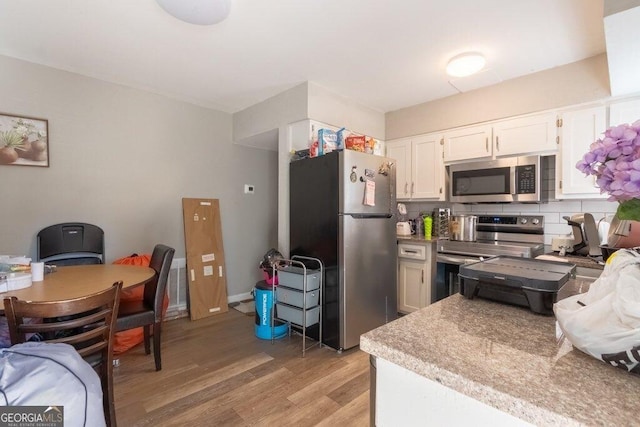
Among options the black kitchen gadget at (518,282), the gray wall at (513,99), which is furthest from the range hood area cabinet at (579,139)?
the black kitchen gadget at (518,282)

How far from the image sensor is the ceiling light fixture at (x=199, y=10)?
1.66 metres

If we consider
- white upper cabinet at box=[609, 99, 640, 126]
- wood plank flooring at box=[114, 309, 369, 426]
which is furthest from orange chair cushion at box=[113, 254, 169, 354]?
white upper cabinet at box=[609, 99, 640, 126]

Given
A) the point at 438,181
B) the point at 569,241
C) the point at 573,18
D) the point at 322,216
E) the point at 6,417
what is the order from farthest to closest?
the point at 438,181 < the point at 322,216 < the point at 569,241 < the point at 573,18 < the point at 6,417

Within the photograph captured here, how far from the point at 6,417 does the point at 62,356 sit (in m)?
0.18

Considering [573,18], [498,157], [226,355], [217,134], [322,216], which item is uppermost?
[573,18]

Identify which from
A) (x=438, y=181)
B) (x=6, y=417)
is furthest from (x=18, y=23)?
(x=438, y=181)

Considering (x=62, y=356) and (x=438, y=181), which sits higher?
(x=438, y=181)

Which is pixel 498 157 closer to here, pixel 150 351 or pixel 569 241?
pixel 569 241

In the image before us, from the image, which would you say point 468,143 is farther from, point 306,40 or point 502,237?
point 306,40

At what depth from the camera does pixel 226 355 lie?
7.80ft

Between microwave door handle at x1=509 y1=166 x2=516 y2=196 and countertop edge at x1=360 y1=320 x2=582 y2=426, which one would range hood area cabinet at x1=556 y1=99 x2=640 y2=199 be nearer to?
microwave door handle at x1=509 y1=166 x2=516 y2=196

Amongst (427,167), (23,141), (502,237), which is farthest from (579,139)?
(23,141)

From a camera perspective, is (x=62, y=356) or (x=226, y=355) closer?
(x=62, y=356)

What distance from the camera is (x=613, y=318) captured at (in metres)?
0.56
